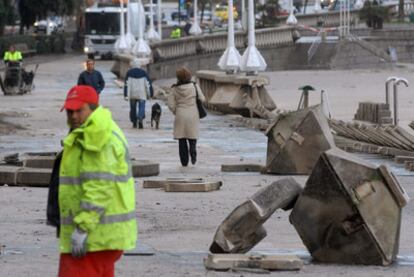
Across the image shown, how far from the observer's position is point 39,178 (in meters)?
18.5

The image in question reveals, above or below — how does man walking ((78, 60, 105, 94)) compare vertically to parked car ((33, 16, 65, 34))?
above

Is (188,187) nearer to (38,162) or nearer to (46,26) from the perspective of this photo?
(38,162)

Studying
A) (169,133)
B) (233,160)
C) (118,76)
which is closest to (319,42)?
(118,76)

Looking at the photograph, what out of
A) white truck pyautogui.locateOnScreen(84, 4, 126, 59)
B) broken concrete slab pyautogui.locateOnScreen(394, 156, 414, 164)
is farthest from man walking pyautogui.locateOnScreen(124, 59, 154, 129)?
white truck pyautogui.locateOnScreen(84, 4, 126, 59)

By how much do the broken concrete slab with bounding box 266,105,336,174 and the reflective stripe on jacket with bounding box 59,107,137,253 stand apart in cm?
1104

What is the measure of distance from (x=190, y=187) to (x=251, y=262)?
6459 mm

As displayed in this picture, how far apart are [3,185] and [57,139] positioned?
9554 millimetres

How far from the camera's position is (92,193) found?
840 centimetres

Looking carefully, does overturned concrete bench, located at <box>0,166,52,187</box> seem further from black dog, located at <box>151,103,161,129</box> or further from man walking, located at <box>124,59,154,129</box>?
man walking, located at <box>124,59,154,129</box>

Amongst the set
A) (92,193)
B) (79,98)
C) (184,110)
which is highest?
(79,98)

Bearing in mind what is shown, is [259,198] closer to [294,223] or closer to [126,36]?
[294,223]

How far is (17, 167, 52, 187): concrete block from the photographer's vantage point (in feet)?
60.5

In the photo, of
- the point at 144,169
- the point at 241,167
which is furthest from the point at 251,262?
the point at 241,167

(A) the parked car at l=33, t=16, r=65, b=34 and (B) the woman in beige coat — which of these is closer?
(B) the woman in beige coat
